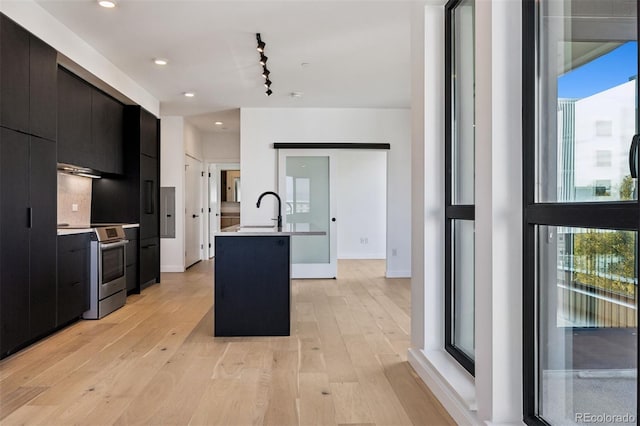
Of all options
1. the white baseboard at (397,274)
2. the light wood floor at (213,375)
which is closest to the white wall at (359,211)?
the white baseboard at (397,274)

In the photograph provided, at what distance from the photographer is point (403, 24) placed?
A: 153 inches

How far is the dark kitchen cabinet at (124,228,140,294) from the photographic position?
17.9 ft

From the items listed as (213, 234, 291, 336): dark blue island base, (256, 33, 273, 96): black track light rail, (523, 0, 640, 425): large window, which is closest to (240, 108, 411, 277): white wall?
(256, 33, 273, 96): black track light rail

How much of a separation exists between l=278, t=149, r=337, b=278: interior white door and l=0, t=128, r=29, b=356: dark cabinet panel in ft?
13.3

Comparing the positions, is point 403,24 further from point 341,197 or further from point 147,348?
point 341,197

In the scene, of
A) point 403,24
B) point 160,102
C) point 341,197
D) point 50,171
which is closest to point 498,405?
point 403,24

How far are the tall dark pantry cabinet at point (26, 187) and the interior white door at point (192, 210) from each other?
4247 millimetres

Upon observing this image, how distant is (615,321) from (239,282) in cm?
274

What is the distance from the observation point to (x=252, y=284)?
12.1ft

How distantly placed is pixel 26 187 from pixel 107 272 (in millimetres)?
1503

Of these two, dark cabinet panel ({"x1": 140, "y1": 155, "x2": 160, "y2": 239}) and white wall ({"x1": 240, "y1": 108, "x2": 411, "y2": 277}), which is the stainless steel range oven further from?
white wall ({"x1": 240, "y1": 108, "x2": 411, "y2": 277})

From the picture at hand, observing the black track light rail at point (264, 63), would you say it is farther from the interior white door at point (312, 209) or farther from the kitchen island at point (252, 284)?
the kitchen island at point (252, 284)

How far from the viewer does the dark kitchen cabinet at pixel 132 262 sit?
5441 mm

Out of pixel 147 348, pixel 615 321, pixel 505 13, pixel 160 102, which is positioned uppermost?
pixel 160 102
